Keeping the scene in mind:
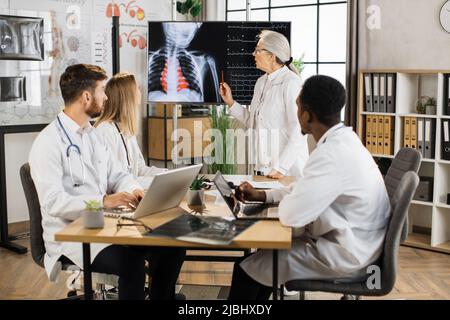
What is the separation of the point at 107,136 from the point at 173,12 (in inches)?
127

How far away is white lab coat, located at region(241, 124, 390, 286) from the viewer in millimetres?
2471

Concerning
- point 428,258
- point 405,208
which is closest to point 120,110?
point 405,208

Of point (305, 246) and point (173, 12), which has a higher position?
point (173, 12)

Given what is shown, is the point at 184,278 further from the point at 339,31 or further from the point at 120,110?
the point at 339,31

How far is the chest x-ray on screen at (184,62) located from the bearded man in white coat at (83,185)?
2228 millimetres

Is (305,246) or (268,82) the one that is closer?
(305,246)

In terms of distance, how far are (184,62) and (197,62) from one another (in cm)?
11

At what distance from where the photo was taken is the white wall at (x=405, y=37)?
17.1 ft

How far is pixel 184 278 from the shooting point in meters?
4.45

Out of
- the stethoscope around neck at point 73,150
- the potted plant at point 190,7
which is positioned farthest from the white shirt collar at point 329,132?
the potted plant at point 190,7

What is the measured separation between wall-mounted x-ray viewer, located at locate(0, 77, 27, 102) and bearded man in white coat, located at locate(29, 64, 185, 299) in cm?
218

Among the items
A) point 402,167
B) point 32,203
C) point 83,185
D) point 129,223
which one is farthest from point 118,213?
point 402,167

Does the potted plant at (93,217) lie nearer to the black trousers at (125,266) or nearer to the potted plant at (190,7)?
the black trousers at (125,266)

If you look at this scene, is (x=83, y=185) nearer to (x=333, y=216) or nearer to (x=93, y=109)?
(x=93, y=109)
